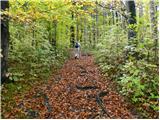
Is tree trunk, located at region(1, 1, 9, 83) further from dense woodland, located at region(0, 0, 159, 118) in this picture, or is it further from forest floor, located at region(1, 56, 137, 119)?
forest floor, located at region(1, 56, 137, 119)

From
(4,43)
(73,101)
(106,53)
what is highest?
(4,43)

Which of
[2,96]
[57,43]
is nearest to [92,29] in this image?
[57,43]

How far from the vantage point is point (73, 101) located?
9125 millimetres

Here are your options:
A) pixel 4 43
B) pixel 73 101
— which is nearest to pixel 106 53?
pixel 73 101

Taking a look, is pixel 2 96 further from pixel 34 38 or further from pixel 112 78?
pixel 34 38

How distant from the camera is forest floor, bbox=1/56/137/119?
7.95 m

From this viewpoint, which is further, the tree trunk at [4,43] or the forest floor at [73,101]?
the tree trunk at [4,43]

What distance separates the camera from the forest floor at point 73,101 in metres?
7.95

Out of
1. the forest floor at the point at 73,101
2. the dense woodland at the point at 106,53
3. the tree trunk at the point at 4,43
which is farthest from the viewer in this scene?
the tree trunk at the point at 4,43

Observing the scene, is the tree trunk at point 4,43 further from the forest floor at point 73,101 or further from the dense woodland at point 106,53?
the forest floor at point 73,101

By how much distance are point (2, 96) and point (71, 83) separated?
3.53m

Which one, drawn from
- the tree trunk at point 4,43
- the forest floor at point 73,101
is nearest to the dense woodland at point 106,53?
the tree trunk at point 4,43

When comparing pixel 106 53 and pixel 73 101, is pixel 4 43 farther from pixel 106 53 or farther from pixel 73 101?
pixel 106 53

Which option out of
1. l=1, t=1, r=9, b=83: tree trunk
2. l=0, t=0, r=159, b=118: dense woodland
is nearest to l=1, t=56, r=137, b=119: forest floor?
l=0, t=0, r=159, b=118: dense woodland
